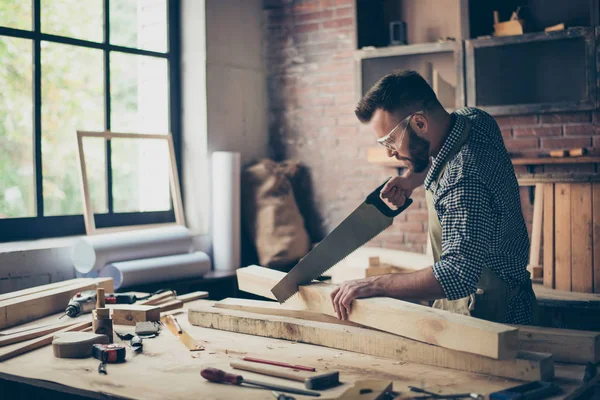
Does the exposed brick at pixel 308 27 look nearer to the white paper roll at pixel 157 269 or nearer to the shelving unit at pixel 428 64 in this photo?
the shelving unit at pixel 428 64

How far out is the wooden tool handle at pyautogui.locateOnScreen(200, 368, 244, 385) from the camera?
2039 millimetres

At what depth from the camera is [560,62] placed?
4672 mm

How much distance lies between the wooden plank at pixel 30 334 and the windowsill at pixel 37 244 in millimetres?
1351

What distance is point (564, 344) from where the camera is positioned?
2.22 meters

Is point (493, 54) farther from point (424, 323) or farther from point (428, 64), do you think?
point (424, 323)

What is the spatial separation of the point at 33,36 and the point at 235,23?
174 centimetres

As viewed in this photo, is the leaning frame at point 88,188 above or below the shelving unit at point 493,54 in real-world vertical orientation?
below

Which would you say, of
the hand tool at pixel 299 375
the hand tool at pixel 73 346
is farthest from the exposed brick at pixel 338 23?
the hand tool at pixel 299 375

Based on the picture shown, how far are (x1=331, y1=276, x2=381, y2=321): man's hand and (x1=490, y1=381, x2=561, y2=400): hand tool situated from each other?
25.8 inches

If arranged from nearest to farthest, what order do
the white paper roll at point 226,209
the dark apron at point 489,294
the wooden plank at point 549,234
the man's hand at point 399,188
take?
1. the dark apron at point 489,294
2. the man's hand at point 399,188
3. the wooden plank at point 549,234
4. the white paper roll at point 226,209

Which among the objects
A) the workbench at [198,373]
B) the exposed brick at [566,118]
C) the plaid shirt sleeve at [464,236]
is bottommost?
the workbench at [198,373]

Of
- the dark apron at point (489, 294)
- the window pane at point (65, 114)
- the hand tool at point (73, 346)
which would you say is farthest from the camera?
the window pane at point (65, 114)

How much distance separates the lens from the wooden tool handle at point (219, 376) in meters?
2.04

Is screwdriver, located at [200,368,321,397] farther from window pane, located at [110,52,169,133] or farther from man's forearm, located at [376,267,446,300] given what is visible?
window pane, located at [110,52,169,133]
